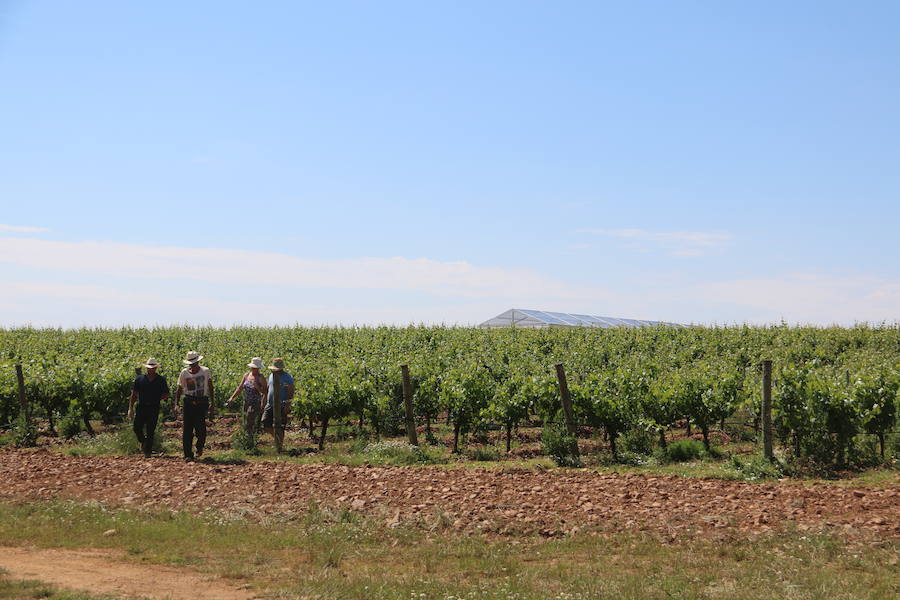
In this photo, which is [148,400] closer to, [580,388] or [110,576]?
[110,576]

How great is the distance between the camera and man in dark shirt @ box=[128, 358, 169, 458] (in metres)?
16.6

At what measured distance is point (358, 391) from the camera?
20.0 meters

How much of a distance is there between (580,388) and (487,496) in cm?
647

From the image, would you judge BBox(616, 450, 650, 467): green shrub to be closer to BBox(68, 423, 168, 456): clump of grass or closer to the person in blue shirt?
the person in blue shirt

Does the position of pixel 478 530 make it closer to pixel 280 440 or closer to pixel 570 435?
pixel 570 435

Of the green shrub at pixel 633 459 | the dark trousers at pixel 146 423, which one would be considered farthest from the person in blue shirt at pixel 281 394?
the green shrub at pixel 633 459

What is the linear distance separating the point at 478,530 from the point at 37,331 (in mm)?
50276

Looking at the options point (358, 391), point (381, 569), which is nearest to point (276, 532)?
point (381, 569)

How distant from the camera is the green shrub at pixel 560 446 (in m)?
15.5

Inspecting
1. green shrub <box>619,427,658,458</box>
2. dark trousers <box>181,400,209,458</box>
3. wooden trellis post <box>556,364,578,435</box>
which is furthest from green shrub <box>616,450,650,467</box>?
dark trousers <box>181,400,209,458</box>

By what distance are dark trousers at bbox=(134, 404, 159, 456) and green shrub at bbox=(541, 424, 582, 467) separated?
8180 mm

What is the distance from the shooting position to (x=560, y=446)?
15.6m

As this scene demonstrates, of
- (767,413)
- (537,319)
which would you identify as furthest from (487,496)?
(537,319)

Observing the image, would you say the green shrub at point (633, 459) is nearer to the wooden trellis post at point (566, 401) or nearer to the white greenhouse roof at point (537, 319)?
the wooden trellis post at point (566, 401)
